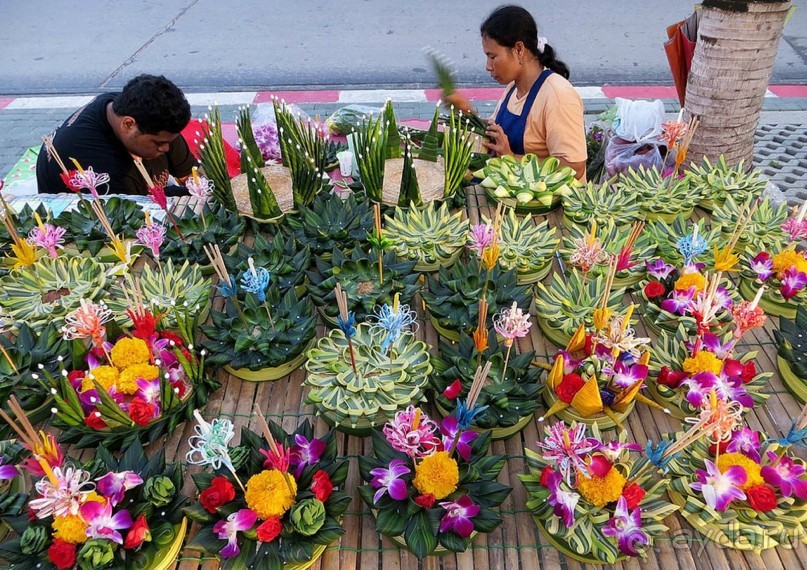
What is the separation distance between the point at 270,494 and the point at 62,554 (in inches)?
17.2

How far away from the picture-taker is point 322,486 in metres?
1.30

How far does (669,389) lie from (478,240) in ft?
2.33

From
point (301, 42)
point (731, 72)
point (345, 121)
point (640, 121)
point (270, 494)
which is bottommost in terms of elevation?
point (301, 42)

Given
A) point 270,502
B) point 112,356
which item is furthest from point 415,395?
point 112,356

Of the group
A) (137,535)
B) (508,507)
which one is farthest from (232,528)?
(508,507)

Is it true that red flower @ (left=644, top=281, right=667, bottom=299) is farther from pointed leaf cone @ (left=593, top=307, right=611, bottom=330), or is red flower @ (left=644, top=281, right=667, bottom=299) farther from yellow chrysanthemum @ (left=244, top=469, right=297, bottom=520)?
yellow chrysanthemum @ (left=244, top=469, right=297, bottom=520)

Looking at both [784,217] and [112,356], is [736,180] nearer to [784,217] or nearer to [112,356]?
[784,217]

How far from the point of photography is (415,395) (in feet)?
4.97

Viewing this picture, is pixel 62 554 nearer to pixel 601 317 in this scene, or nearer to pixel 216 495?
pixel 216 495

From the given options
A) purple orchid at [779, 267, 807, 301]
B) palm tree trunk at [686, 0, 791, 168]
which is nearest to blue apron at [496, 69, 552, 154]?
palm tree trunk at [686, 0, 791, 168]

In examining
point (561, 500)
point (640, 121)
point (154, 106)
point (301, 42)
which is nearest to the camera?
point (561, 500)

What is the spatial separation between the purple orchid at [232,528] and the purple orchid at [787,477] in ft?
3.98

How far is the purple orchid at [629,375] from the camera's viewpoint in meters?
1.50

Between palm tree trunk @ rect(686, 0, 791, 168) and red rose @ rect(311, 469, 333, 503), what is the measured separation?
256 cm
